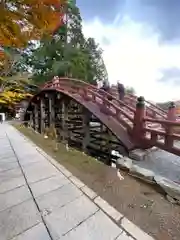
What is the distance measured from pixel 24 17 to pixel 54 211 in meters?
4.69

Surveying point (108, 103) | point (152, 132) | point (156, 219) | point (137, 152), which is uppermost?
point (108, 103)

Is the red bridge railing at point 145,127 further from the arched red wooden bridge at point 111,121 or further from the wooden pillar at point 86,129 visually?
the wooden pillar at point 86,129

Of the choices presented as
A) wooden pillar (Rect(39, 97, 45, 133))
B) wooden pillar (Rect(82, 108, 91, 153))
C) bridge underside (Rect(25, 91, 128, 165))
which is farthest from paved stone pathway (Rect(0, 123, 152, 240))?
wooden pillar (Rect(39, 97, 45, 133))

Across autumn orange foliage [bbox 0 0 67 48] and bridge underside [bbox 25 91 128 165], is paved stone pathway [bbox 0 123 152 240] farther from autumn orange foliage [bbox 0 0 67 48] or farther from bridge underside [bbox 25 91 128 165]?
autumn orange foliage [bbox 0 0 67 48]

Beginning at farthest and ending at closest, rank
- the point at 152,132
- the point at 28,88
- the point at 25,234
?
the point at 28,88 < the point at 152,132 < the point at 25,234

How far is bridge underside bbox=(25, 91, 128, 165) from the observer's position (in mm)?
10195

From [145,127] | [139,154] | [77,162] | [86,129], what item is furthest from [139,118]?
[86,129]

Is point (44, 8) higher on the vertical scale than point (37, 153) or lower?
higher

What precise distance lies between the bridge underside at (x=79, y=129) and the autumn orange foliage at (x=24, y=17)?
4175mm

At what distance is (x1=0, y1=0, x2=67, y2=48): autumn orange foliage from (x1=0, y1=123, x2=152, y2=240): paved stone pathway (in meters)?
3.77

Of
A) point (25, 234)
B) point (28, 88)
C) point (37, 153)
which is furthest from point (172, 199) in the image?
point (28, 88)

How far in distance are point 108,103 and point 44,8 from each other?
4077mm

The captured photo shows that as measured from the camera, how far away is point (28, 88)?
26.0 metres

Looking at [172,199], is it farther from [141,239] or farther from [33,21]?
[33,21]
